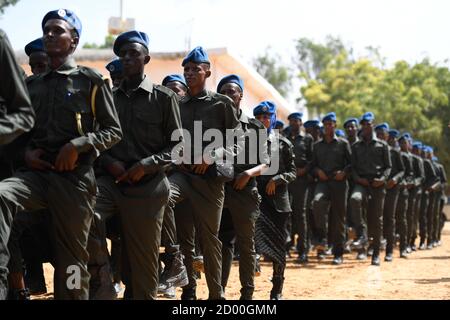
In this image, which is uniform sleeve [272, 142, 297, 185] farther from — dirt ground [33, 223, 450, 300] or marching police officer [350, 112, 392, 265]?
marching police officer [350, 112, 392, 265]

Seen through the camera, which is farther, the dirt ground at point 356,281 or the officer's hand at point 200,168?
the dirt ground at point 356,281

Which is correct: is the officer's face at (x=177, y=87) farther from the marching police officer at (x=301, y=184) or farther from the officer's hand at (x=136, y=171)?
the marching police officer at (x=301, y=184)

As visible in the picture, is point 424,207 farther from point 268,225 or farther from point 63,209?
point 63,209

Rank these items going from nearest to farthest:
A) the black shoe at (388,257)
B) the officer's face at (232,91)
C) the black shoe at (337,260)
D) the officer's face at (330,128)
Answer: the officer's face at (232,91)
the black shoe at (337,260)
the officer's face at (330,128)
the black shoe at (388,257)

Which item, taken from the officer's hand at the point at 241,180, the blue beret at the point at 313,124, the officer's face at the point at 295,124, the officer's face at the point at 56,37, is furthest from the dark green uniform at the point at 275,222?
the blue beret at the point at 313,124

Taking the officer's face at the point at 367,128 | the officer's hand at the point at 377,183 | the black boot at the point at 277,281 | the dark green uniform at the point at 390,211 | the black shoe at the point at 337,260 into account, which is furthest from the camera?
the officer's face at the point at 367,128

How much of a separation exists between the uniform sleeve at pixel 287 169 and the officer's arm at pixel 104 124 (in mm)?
3970

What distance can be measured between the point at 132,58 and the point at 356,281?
6.37 m

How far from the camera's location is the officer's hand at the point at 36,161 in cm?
566

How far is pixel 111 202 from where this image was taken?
642cm

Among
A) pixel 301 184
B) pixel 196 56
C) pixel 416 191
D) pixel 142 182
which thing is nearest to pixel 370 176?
pixel 301 184

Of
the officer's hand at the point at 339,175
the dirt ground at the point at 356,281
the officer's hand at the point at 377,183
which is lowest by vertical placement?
the dirt ground at the point at 356,281

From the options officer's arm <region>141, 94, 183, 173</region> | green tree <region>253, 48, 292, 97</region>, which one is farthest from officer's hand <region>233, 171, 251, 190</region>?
green tree <region>253, 48, 292, 97</region>
